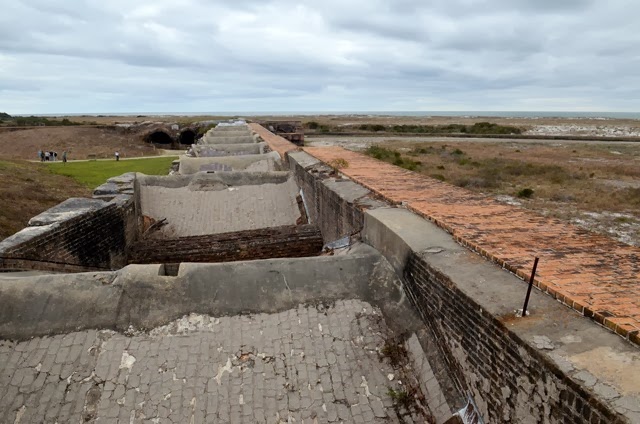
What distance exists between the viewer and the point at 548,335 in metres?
2.66

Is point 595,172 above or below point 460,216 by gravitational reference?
below

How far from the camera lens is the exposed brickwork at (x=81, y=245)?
18.6 feet

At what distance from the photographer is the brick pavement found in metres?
2.83

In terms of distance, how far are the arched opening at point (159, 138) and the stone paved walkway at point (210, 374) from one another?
141ft

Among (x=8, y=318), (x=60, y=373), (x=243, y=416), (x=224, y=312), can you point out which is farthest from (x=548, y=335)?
(x=8, y=318)

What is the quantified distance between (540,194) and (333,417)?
13.3 meters

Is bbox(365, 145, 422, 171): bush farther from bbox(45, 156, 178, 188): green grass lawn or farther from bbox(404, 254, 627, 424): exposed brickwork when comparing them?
bbox(404, 254, 627, 424): exposed brickwork

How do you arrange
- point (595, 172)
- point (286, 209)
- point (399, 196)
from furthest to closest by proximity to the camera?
1. point (595, 172)
2. point (286, 209)
3. point (399, 196)

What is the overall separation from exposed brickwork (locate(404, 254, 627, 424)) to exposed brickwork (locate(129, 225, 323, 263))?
4.52m

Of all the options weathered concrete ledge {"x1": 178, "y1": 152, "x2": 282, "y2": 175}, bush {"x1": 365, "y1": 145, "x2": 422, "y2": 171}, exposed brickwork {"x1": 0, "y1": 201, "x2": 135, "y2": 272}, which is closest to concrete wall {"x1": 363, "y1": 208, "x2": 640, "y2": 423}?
exposed brickwork {"x1": 0, "y1": 201, "x2": 135, "y2": 272}

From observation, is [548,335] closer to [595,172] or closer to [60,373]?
[60,373]

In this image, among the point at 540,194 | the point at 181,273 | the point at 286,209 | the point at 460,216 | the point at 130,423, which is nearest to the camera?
the point at 130,423

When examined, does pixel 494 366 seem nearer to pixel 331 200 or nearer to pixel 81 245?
pixel 331 200

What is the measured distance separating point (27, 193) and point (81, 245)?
8.87 meters
